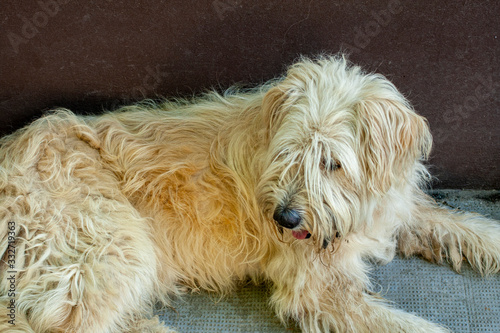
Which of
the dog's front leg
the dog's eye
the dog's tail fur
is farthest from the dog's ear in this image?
the dog's tail fur

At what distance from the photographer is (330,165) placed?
2174 mm

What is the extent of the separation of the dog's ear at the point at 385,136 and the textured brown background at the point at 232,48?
814 mm

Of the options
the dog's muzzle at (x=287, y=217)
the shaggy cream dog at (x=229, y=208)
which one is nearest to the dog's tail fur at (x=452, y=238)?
the shaggy cream dog at (x=229, y=208)

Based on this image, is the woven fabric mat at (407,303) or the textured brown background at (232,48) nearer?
the woven fabric mat at (407,303)

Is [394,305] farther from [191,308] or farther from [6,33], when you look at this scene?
[6,33]

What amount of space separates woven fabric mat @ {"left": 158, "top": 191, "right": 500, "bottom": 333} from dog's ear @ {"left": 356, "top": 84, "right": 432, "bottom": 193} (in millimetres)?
957

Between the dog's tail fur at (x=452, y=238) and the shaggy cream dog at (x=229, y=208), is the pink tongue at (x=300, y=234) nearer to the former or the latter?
the shaggy cream dog at (x=229, y=208)

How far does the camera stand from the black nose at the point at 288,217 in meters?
2.18

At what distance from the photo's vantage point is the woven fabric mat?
→ 108 inches

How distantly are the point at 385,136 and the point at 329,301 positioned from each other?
3.35 feet

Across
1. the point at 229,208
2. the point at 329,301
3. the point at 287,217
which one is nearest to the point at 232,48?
the point at 229,208

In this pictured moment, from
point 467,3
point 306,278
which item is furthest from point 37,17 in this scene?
point 467,3

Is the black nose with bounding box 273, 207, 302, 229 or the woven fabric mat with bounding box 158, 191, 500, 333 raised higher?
the black nose with bounding box 273, 207, 302, 229

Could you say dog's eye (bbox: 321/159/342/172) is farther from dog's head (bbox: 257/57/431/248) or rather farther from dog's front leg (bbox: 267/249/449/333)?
dog's front leg (bbox: 267/249/449/333)
